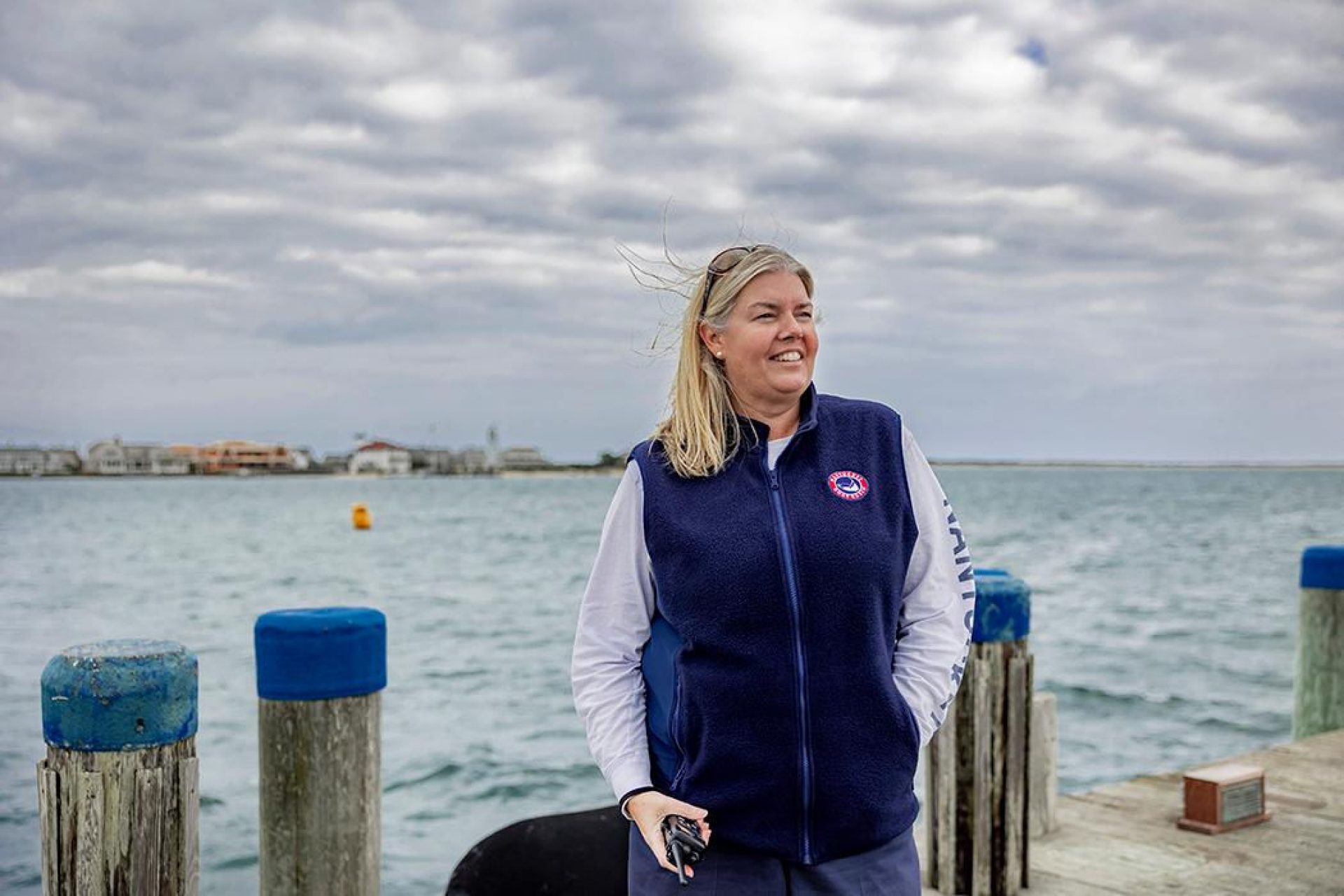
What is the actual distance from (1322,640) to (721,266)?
6235 millimetres

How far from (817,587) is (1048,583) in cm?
2973

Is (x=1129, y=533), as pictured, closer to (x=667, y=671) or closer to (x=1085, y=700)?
(x=1085, y=700)

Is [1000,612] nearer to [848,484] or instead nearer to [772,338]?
[848,484]

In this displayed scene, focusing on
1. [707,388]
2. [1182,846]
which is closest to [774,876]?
[707,388]

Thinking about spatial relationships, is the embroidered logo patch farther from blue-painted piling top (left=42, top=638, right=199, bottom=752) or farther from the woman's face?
blue-painted piling top (left=42, top=638, right=199, bottom=752)

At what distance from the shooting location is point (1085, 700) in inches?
590

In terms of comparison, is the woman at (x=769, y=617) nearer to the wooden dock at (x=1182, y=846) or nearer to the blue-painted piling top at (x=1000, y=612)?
the blue-painted piling top at (x=1000, y=612)

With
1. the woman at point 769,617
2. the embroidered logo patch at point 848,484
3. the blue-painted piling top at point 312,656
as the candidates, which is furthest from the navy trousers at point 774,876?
the blue-painted piling top at point 312,656

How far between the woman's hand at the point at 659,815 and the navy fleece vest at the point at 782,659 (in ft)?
0.17

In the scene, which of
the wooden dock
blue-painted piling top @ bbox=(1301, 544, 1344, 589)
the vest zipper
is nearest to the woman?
the vest zipper

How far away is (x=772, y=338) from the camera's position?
2289mm

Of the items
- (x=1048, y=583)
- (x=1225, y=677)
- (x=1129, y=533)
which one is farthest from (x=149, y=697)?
(x=1129, y=533)

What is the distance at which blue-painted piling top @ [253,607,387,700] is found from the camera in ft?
10.7

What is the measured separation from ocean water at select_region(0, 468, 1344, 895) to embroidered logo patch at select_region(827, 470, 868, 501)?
721 cm
